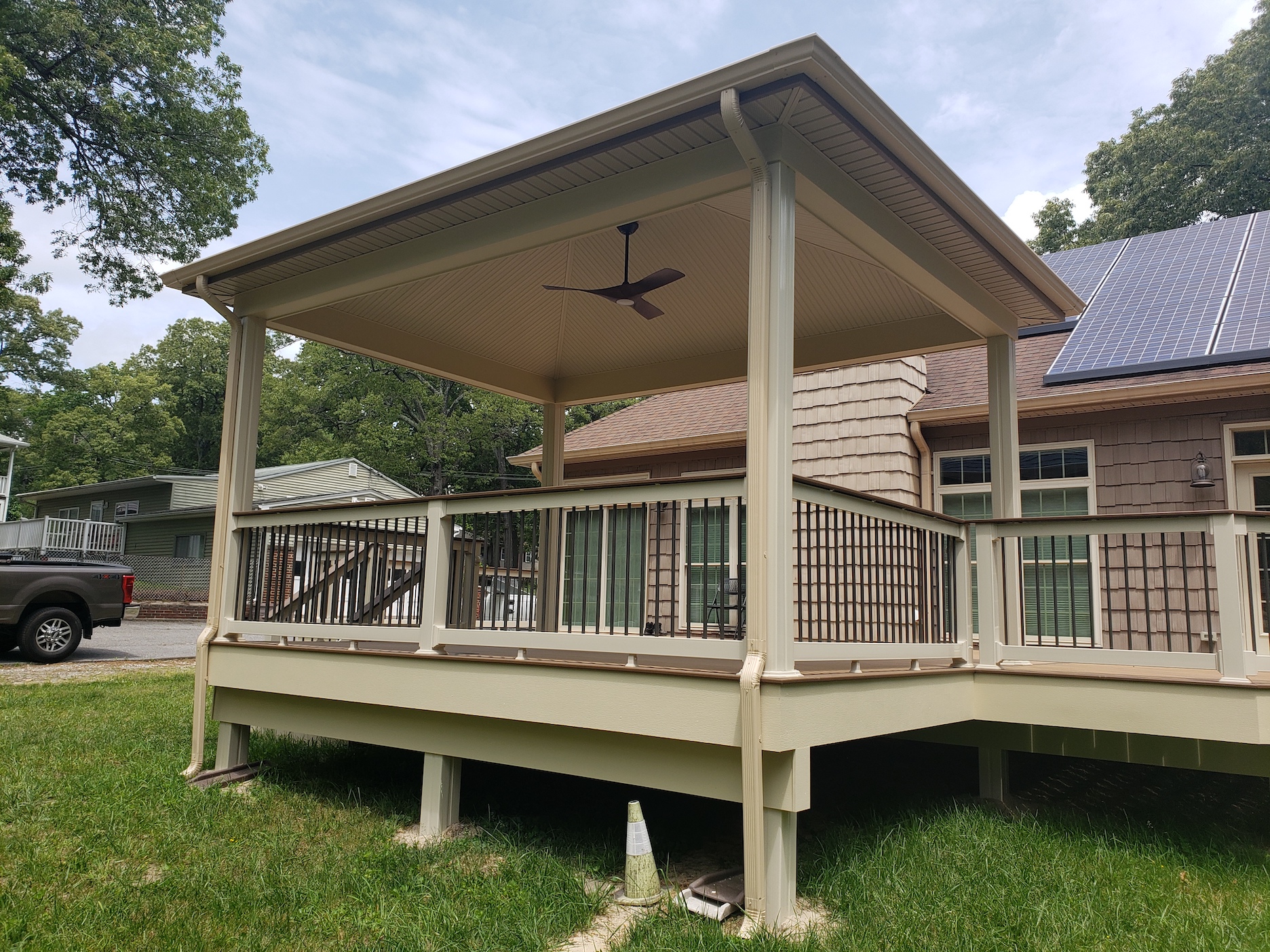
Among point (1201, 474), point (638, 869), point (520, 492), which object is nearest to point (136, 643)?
point (520, 492)

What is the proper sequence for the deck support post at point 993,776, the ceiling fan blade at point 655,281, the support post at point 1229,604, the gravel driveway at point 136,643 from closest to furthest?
the support post at point 1229,604
the deck support post at point 993,776
the ceiling fan blade at point 655,281
the gravel driveway at point 136,643

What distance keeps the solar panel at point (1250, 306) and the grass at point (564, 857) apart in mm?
3490

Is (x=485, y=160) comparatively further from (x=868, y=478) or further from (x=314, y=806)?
(x=868, y=478)

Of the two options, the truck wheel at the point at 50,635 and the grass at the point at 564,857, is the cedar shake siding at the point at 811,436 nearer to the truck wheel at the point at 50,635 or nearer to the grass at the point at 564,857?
the grass at the point at 564,857

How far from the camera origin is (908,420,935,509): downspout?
9.10 m

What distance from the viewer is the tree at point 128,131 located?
15828mm

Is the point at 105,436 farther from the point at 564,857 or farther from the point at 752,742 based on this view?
the point at 752,742

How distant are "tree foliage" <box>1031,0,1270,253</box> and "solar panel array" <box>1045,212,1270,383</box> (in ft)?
40.2

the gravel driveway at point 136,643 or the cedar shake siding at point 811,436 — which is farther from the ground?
the cedar shake siding at point 811,436

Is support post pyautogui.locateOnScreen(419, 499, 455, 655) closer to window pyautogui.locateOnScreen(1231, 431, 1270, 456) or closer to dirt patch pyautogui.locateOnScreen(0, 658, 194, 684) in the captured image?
window pyautogui.locateOnScreen(1231, 431, 1270, 456)

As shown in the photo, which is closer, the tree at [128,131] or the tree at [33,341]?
the tree at [128,131]

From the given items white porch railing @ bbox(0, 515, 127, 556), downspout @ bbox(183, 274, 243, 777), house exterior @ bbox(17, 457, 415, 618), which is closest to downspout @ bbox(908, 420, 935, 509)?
downspout @ bbox(183, 274, 243, 777)

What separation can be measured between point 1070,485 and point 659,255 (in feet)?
14.2

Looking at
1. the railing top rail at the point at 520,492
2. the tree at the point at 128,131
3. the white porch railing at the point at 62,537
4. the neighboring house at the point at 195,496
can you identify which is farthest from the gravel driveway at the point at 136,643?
the railing top rail at the point at 520,492
